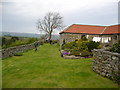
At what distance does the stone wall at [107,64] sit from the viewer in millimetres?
4774

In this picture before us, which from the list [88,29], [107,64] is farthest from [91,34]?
[107,64]

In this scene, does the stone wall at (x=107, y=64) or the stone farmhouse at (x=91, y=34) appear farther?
the stone farmhouse at (x=91, y=34)

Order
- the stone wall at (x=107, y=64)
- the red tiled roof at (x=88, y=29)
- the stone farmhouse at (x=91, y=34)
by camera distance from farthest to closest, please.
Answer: the red tiled roof at (x=88, y=29)
the stone farmhouse at (x=91, y=34)
the stone wall at (x=107, y=64)

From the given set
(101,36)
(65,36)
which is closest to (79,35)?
(65,36)

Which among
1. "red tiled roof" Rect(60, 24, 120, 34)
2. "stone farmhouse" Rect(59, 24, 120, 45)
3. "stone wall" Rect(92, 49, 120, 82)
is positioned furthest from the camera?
"red tiled roof" Rect(60, 24, 120, 34)

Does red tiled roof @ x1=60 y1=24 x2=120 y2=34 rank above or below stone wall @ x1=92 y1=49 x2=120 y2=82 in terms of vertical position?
above

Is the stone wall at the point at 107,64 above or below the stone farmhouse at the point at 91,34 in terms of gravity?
below

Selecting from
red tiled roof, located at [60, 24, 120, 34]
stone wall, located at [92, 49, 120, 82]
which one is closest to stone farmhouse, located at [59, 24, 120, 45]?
red tiled roof, located at [60, 24, 120, 34]

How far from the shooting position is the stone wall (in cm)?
477

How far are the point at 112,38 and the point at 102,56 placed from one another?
19.2 m

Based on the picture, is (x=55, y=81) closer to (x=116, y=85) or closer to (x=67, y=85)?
(x=67, y=85)

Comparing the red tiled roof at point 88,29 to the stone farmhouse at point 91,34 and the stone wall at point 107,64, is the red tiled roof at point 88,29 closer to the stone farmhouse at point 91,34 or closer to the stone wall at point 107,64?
the stone farmhouse at point 91,34

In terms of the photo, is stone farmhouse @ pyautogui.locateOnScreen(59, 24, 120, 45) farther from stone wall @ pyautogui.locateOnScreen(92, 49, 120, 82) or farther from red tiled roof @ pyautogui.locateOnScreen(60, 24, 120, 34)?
stone wall @ pyautogui.locateOnScreen(92, 49, 120, 82)

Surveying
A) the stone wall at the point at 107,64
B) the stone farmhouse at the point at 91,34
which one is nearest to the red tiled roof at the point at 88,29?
the stone farmhouse at the point at 91,34
